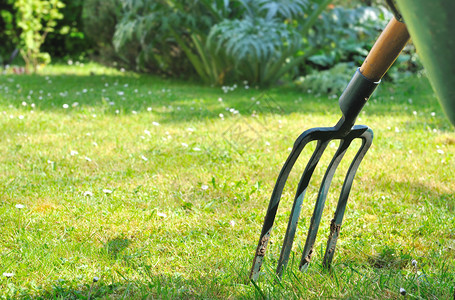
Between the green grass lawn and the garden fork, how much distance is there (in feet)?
0.48

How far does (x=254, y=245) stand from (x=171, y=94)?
361 centimetres

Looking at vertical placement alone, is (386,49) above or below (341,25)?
below

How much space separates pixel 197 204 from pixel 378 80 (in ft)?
4.29

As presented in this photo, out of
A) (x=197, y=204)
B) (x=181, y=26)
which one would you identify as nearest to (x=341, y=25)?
(x=181, y=26)

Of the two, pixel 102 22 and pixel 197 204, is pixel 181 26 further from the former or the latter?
pixel 197 204

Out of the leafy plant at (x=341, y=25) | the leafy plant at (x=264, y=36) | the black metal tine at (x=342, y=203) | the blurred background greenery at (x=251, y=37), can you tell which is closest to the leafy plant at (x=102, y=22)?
the blurred background greenery at (x=251, y=37)

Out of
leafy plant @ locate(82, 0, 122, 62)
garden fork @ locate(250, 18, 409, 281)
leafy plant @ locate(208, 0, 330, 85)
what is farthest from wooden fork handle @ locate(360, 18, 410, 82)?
leafy plant @ locate(82, 0, 122, 62)

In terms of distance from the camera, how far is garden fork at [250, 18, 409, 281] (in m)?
1.09

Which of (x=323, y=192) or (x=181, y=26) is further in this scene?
(x=181, y=26)

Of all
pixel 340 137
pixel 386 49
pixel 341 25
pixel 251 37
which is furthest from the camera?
pixel 341 25

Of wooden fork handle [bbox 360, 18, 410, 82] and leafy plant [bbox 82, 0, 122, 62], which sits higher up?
wooden fork handle [bbox 360, 18, 410, 82]

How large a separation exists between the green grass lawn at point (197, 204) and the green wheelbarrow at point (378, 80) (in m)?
0.20

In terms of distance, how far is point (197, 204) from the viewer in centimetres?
227

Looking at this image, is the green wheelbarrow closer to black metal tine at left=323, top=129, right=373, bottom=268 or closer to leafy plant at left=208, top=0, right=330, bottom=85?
black metal tine at left=323, top=129, right=373, bottom=268
